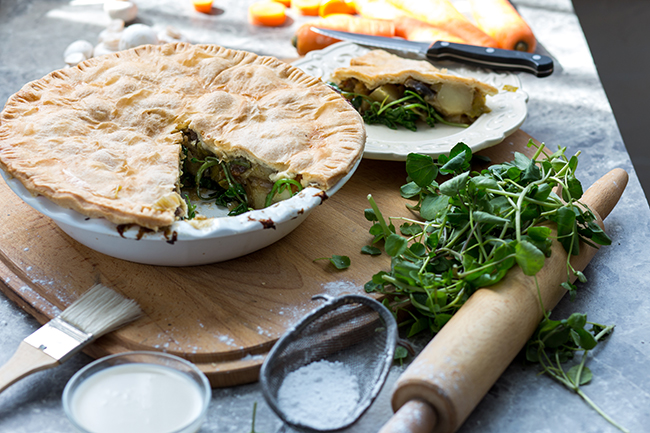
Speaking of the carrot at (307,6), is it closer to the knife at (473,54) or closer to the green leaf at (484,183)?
the knife at (473,54)

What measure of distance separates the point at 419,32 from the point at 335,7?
2.51 ft

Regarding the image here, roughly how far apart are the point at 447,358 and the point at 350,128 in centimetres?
114

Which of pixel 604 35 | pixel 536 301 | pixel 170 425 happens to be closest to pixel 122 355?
pixel 170 425

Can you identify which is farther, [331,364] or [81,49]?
[81,49]

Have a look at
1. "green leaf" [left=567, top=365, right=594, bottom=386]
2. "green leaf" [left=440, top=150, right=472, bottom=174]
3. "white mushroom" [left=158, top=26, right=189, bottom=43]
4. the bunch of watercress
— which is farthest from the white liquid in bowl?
"white mushroom" [left=158, top=26, right=189, bottom=43]

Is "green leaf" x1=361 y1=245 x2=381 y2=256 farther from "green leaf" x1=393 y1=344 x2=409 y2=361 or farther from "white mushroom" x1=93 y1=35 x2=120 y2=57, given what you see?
"white mushroom" x1=93 y1=35 x2=120 y2=57

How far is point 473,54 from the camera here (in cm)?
328

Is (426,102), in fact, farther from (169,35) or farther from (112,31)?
(112,31)

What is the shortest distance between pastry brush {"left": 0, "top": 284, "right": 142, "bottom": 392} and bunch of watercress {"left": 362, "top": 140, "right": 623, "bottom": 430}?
813 mm

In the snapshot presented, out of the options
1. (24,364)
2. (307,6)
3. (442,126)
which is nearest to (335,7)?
(307,6)

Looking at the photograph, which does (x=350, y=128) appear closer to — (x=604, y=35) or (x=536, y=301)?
(x=536, y=301)

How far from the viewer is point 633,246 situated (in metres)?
2.39

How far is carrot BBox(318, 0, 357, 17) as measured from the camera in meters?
4.29

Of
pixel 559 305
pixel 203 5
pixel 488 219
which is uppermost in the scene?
pixel 488 219
